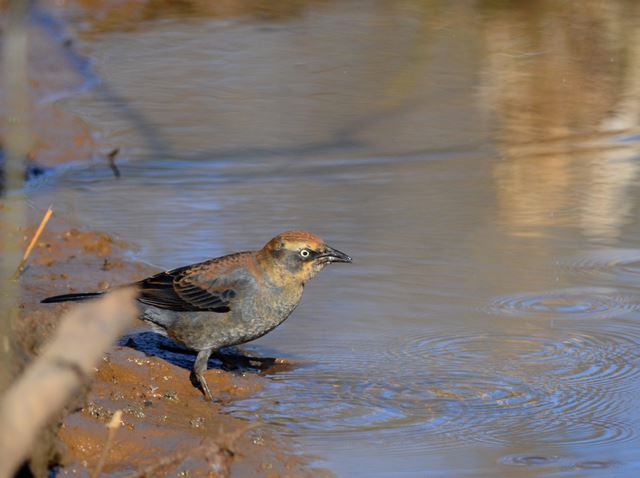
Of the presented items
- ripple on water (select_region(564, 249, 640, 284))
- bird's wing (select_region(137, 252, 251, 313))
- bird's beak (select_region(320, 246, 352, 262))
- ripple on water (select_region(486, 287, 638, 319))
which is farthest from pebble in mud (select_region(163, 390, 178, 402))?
ripple on water (select_region(564, 249, 640, 284))

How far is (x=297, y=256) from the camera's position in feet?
20.8

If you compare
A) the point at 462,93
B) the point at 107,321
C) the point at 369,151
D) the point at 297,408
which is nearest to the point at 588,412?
the point at 297,408

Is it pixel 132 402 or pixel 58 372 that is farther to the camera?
pixel 132 402

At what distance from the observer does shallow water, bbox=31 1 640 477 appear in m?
5.70

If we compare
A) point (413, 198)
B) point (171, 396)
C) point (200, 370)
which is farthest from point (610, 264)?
→ point (171, 396)

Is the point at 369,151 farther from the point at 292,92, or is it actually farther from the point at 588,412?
the point at 588,412

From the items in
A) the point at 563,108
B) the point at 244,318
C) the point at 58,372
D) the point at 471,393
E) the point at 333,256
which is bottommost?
the point at 563,108

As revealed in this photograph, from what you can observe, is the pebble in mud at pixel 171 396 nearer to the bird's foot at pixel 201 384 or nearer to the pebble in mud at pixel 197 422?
the bird's foot at pixel 201 384

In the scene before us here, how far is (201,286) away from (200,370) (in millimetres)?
476

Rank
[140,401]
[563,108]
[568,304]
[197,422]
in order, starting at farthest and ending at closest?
[563,108]
[568,304]
[140,401]
[197,422]

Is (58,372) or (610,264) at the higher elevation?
(58,372)

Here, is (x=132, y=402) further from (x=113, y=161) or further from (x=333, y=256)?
(x=113, y=161)

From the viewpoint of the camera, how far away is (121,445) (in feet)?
16.5

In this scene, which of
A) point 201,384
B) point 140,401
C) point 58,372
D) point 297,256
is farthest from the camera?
point 297,256
